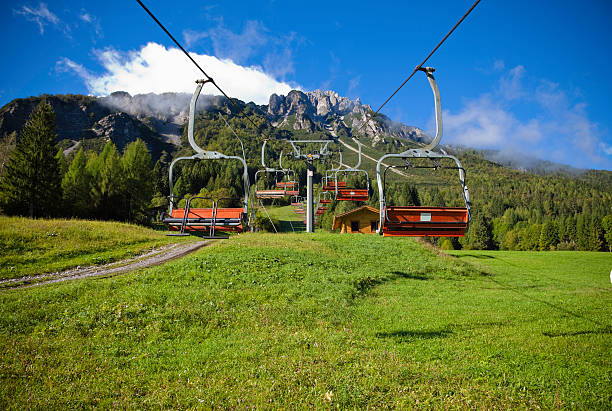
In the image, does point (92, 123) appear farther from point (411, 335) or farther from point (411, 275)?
point (411, 335)

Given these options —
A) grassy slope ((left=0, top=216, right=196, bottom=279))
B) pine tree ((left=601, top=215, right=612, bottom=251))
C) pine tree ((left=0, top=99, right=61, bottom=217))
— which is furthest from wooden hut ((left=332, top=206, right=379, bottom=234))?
pine tree ((left=601, top=215, right=612, bottom=251))

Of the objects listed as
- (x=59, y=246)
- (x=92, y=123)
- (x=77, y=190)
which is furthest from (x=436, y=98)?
(x=92, y=123)

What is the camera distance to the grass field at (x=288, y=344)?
5426mm

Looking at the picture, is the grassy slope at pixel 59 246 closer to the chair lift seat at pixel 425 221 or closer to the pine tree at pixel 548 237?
the chair lift seat at pixel 425 221

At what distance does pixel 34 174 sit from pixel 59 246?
2047cm

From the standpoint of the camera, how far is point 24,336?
24.5ft

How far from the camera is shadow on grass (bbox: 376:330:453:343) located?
27.7 ft

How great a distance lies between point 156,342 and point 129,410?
2.81 meters

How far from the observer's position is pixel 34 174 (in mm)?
33031

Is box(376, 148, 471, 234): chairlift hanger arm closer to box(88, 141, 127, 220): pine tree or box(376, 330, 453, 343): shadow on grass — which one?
box(376, 330, 453, 343): shadow on grass

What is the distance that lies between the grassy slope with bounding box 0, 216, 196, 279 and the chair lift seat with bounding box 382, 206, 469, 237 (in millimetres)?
16920

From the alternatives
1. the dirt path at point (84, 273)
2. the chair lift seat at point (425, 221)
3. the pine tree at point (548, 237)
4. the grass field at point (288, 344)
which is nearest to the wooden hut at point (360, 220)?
the grass field at point (288, 344)

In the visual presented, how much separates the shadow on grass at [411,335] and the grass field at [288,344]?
7 cm

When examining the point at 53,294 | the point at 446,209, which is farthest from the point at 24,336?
the point at 446,209
